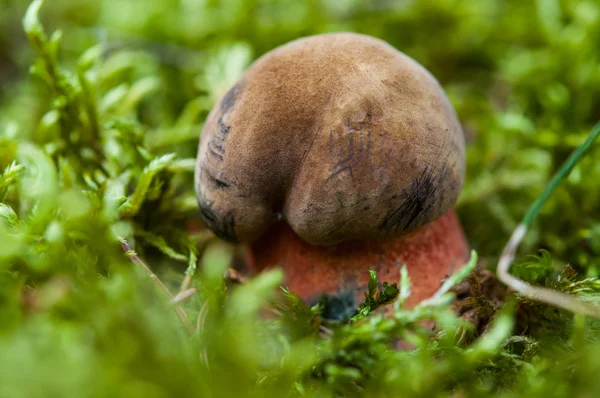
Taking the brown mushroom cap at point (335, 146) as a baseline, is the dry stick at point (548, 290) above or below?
below

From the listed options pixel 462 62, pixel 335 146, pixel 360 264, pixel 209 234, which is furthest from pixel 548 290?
pixel 462 62

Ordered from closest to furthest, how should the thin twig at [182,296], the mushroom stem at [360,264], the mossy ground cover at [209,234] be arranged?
the mossy ground cover at [209,234]
the thin twig at [182,296]
the mushroom stem at [360,264]

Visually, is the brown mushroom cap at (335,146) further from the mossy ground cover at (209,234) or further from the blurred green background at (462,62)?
the blurred green background at (462,62)

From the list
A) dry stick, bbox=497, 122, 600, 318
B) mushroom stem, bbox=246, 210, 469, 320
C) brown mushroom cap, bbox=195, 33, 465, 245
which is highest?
brown mushroom cap, bbox=195, 33, 465, 245

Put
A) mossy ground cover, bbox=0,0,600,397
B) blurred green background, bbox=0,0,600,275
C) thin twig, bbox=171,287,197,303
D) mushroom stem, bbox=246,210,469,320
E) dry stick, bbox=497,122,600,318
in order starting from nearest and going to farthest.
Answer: mossy ground cover, bbox=0,0,600,397, dry stick, bbox=497,122,600,318, thin twig, bbox=171,287,197,303, mushroom stem, bbox=246,210,469,320, blurred green background, bbox=0,0,600,275

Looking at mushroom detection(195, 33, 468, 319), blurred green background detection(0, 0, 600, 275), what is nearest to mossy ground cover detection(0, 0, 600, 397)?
blurred green background detection(0, 0, 600, 275)

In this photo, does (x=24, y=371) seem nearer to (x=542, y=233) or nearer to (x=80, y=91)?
(x=80, y=91)

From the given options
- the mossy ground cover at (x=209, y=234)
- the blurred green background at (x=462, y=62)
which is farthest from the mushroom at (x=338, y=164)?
the blurred green background at (x=462, y=62)

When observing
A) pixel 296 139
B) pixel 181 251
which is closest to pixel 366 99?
pixel 296 139

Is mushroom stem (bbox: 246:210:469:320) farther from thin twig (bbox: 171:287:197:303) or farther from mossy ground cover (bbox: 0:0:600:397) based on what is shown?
thin twig (bbox: 171:287:197:303)

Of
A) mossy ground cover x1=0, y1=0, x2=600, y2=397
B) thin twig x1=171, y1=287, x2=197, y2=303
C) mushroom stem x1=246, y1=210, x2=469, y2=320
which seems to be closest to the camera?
mossy ground cover x1=0, y1=0, x2=600, y2=397

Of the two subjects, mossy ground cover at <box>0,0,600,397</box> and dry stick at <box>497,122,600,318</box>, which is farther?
dry stick at <box>497,122,600,318</box>
